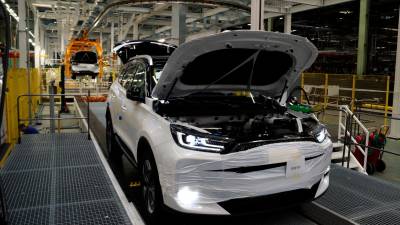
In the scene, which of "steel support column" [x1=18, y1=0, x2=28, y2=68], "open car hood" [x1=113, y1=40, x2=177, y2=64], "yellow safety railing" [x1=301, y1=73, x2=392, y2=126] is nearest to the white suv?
"open car hood" [x1=113, y1=40, x2=177, y2=64]

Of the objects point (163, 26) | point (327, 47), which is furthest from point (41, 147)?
point (327, 47)

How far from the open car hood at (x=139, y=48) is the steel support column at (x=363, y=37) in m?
13.2

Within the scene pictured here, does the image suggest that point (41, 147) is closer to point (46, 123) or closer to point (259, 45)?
point (259, 45)

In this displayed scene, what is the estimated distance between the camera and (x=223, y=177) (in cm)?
272

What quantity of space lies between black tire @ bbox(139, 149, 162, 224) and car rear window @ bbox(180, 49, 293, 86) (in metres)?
0.96

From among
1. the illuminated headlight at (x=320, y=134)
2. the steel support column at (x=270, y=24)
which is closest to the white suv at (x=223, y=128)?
the illuminated headlight at (x=320, y=134)

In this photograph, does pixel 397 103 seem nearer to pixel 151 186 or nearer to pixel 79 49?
pixel 151 186

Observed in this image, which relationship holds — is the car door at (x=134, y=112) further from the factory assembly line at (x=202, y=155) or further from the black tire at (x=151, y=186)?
the black tire at (x=151, y=186)

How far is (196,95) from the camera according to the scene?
4102mm

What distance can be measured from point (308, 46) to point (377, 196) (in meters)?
1.95

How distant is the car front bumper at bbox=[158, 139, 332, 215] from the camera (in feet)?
8.91

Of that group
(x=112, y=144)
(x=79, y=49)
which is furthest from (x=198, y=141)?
(x=79, y=49)

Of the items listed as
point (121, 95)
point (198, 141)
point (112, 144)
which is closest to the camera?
point (198, 141)

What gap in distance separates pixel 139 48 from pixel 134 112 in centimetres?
174
